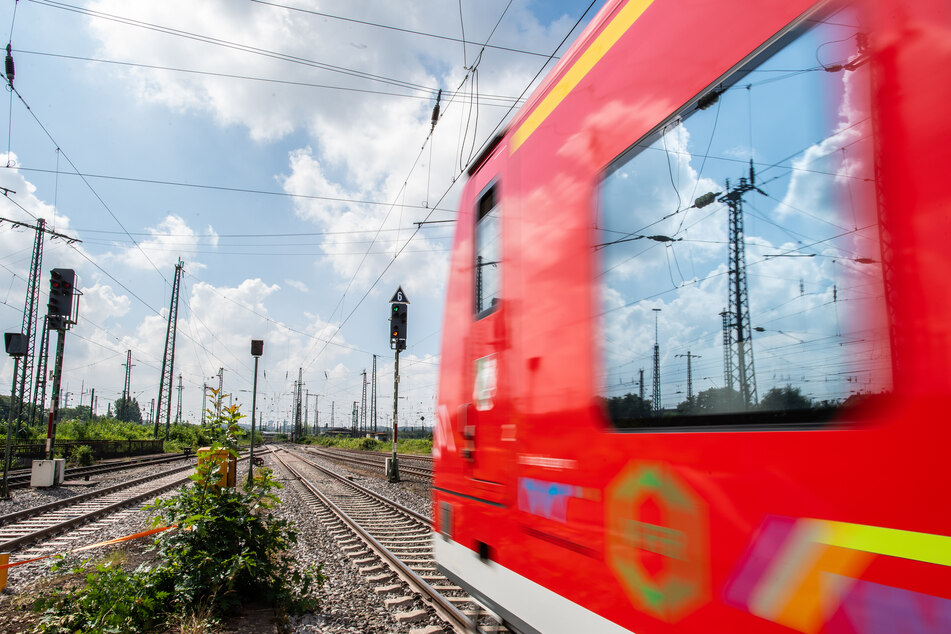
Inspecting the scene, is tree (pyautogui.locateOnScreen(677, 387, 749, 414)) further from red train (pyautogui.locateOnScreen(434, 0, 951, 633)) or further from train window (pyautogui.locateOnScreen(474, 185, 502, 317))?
train window (pyautogui.locateOnScreen(474, 185, 502, 317))

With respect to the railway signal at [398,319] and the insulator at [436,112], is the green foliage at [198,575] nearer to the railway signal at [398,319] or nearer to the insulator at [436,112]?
the insulator at [436,112]

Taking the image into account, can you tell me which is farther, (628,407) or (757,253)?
(628,407)

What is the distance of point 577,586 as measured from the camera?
2.55 meters

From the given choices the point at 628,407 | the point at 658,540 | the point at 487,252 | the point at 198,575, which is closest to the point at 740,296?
the point at 628,407

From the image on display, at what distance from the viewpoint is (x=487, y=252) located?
162 inches

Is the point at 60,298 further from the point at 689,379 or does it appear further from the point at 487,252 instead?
the point at 689,379

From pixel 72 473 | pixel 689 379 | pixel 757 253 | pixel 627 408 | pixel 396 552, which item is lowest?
pixel 72 473

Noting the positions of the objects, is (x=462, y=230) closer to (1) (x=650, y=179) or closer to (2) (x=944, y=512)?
(1) (x=650, y=179)

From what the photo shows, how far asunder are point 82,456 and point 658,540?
29.1 meters

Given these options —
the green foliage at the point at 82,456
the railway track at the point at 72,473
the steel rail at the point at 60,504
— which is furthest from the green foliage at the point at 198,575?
the green foliage at the point at 82,456

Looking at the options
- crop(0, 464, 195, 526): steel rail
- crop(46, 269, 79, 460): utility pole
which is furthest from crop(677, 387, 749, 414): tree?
crop(46, 269, 79, 460): utility pole

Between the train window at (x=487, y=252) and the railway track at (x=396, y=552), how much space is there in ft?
8.56

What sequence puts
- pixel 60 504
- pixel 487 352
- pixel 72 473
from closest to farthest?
1. pixel 487 352
2. pixel 60 504
3. pixel 72 473

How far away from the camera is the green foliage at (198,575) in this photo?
15.6 feet
